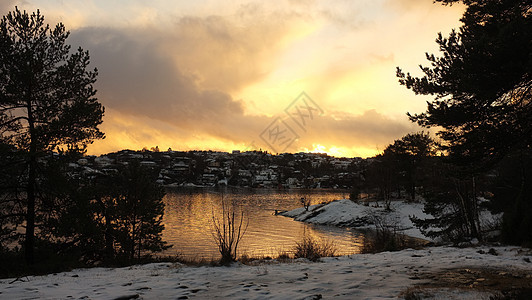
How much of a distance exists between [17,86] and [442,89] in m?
16.8

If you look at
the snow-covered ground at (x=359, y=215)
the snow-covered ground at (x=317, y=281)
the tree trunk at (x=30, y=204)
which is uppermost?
the tree trunk at (x=30, y=204)

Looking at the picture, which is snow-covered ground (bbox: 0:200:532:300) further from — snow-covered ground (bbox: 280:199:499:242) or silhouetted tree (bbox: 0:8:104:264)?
snow-covered ground (bbox: 280:199:499:242)

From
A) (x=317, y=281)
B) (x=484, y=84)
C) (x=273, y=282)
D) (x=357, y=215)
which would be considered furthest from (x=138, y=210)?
(x=357, y=215)

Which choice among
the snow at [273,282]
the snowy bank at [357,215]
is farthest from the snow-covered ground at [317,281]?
the snowy bank at [357,215]

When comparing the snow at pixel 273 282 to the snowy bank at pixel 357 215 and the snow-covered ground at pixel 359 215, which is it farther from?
the snowy bank at pixel 357 215

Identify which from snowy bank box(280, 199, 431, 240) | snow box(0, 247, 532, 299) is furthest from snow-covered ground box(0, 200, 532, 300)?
Result: snowy bank box(280, 199, 431, 240)

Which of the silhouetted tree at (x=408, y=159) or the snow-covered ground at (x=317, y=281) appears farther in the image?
the silhouetted tree at (x=408, y=159)

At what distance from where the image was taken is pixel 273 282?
7.66 m

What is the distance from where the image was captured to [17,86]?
43.0 feet

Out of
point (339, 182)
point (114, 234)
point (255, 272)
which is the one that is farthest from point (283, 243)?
point (339, 182)

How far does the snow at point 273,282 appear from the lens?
6.42 m

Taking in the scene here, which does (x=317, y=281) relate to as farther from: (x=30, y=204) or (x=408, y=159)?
(x=408, y=159)

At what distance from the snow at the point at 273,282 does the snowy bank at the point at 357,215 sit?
33918 millimetres

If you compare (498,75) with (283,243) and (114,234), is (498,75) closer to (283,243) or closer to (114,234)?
(114,234)
